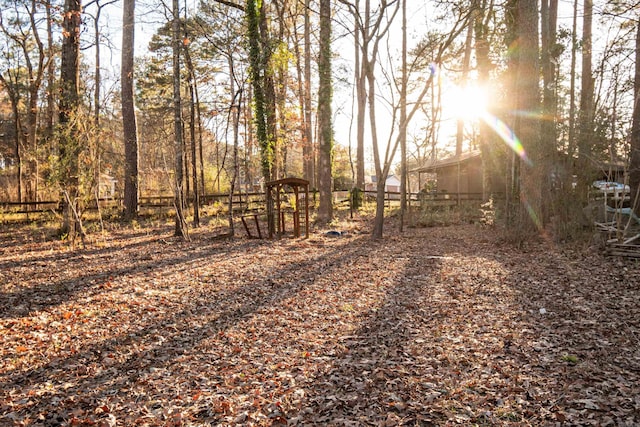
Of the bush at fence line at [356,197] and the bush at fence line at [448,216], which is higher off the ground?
the bush at fence line at [356,197]

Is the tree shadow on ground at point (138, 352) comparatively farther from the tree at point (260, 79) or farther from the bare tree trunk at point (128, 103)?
the bare tree trunk at point (128, 103)

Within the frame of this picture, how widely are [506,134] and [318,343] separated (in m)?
12.2

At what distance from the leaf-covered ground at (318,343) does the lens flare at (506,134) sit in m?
3.50

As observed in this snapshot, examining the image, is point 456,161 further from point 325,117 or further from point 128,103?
point 128,103

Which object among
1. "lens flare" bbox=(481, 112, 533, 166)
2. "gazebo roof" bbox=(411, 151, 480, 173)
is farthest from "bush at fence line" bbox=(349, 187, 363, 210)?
"gazebo roof" bbox=(411, 151, 480, 173)

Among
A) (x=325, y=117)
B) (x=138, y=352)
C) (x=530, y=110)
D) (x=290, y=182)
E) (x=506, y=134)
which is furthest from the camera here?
(x=325, y=117)

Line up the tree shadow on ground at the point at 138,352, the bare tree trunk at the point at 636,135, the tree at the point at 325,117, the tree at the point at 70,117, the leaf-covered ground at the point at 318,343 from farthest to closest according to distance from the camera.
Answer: the tree at the point at 325,117
the bare tree trunk at the point at 636,135
the tree at the point at 70,117
the tree shadow on ground at the point at 138,352
the leaf-covered ground at the point at 318,343

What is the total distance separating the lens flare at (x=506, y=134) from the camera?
419 inches

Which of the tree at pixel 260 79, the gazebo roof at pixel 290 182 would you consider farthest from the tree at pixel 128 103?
the gazebo roof at pixel 290 182

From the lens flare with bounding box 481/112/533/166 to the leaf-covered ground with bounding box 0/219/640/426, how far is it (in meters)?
3.50

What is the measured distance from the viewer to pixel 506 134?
44.7ft

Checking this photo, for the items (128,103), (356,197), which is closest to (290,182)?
(128,103)

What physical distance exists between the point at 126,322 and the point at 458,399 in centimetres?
389

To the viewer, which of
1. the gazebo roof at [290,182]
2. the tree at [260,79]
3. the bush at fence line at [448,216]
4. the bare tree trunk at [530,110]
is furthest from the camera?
the bush at fence line at [448,216]
